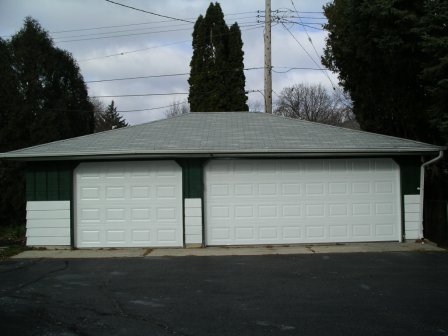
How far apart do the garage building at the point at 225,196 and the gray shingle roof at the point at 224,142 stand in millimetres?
79

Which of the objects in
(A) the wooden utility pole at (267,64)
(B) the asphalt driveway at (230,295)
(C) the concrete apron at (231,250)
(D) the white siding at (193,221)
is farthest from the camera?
(A) the wooden utility pole at (267,64)

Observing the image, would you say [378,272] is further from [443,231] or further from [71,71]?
[71,71]

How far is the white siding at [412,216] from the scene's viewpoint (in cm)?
1225

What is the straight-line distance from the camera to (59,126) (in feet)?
65.1

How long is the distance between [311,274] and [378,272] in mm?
1280

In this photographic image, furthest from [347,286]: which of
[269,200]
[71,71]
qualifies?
[71,71]

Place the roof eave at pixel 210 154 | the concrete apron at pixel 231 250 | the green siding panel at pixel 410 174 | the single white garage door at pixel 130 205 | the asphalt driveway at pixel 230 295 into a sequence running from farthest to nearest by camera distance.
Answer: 1. the green siding panel at pixel 410 174
2. the single white garage door at pixel 130 205
3. the roof eave at pixel 210 154
4. the concrete apron at pixel 231 250
5. the asphalt driveway at pixel 230 295

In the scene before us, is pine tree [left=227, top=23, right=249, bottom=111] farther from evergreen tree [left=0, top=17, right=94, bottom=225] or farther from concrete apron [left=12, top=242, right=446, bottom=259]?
concrete apron [left=12, top=242, right=446, bottom=259]

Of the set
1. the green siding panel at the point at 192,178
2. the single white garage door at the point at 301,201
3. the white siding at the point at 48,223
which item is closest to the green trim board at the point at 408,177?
the single white garage door at the point at 301,201

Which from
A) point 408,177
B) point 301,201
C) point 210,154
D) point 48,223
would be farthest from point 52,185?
point 408,177

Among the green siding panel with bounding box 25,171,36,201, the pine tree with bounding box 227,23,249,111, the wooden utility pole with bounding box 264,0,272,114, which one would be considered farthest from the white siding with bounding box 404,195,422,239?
the pine tree with bounding box 227,23,249,111

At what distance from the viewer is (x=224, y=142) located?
40.4ft

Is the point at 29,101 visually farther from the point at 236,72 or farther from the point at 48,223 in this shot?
the point at 236,72

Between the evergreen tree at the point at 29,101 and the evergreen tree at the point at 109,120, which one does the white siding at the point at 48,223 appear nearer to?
the evergreen tree at the point at 29,101
